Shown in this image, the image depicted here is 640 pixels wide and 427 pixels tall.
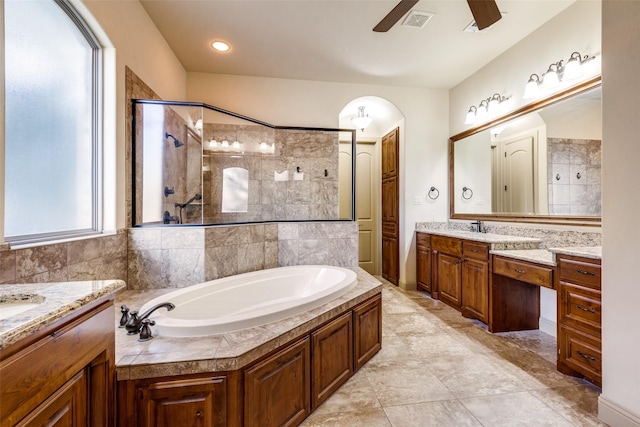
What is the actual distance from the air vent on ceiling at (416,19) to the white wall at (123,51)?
219cm

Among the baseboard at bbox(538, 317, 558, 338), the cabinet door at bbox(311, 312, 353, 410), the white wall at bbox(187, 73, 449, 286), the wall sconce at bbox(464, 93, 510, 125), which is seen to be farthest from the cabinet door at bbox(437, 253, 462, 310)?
the cabinet door at bbox(311, 312, 353, 410)

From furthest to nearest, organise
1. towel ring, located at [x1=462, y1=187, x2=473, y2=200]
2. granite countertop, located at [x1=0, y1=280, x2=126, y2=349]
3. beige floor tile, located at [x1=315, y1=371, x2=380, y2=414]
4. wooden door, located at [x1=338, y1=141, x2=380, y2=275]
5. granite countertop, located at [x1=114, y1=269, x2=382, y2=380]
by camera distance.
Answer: wooden door, located at [x1=338, y1=141, x2=380, y2=275] → towel ring, located at [x1=462, y1=187, x2=473, y2=200] → beige floor tile, located at [x1=315, y1=371, x2=380, y2=414] → granite countertop, located at [x1=114, y1=269, x2=382, y2=380] → granite countertop, located at [x1=0, y1=280, x2=126, y2=349]

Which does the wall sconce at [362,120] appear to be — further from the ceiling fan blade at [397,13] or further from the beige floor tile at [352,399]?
the beige floor tile at [352,399]

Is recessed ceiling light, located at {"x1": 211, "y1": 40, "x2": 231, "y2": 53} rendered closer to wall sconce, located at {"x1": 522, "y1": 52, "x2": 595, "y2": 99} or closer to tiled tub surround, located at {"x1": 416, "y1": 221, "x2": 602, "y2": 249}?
wall sconce, located at {"x1": 522, "y1": 52, "x2": 595, "y2": 99}

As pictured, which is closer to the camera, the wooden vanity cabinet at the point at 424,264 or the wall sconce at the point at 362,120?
the wooden vanity cabinet at the point at 424,264

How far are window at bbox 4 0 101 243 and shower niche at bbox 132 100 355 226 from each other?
0.38 meters

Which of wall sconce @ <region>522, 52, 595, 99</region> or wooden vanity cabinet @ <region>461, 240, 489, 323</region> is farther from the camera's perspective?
wooden vanity cabinet @ <region>461, 240, 489, 323</region>

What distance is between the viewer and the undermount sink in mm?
812

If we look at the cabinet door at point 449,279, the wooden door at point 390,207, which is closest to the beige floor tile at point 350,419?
the cabinet door at point 449,279

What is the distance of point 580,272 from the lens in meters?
1.86

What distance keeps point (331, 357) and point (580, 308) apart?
1.64 m

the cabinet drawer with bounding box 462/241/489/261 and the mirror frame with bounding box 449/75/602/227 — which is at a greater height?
the mirror frame with bounding box 449/75/602/227

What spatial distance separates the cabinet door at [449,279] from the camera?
10.5 ft

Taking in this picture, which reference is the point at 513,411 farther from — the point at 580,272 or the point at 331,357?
the point at 331,357
